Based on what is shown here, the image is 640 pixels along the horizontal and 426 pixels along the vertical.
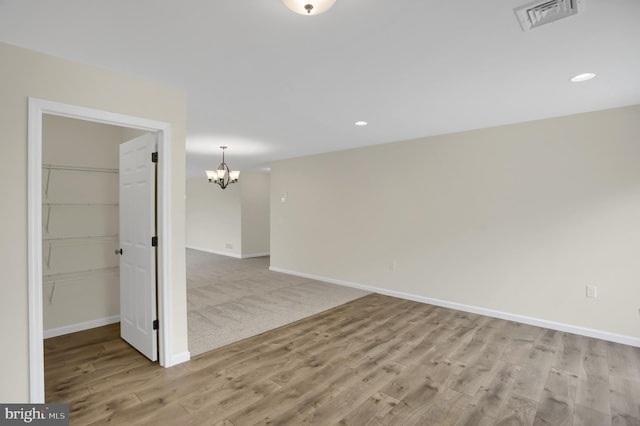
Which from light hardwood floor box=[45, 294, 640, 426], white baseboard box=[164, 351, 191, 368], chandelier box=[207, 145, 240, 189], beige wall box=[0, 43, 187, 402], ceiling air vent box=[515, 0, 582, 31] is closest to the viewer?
ceiling air vent box=[515, 0, 582, 31]

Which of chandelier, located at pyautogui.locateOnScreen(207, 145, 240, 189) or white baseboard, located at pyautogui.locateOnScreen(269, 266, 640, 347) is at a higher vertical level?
chandelier, located at pyautogui.locateOnScreen(207, 145, 240, 189)

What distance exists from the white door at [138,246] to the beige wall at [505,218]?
3.51 m

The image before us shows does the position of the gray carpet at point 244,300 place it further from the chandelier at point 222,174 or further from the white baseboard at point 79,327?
the chandelier at point 222,174

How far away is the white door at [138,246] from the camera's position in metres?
2.79

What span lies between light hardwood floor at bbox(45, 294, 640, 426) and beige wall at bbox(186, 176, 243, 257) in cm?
533

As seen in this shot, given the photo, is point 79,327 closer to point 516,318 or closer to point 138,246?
point 138,246

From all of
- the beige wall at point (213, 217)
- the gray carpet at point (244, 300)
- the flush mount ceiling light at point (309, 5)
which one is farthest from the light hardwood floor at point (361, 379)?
the beige wall at point (213, 217)

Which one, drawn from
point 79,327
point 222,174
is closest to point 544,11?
point 79,327

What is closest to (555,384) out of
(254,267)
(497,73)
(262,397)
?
(262,397)

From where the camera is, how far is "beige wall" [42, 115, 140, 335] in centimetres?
344

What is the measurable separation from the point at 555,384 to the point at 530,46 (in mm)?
2639

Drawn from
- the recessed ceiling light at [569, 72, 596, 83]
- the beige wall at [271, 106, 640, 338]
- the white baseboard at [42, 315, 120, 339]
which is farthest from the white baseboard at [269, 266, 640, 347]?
the white baseboard at [42, 315, 120, 339]

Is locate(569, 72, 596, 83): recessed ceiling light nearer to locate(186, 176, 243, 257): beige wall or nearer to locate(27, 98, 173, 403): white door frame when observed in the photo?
locate(27, 98, 173, 403): white door frame

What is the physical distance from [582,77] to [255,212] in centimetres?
769
